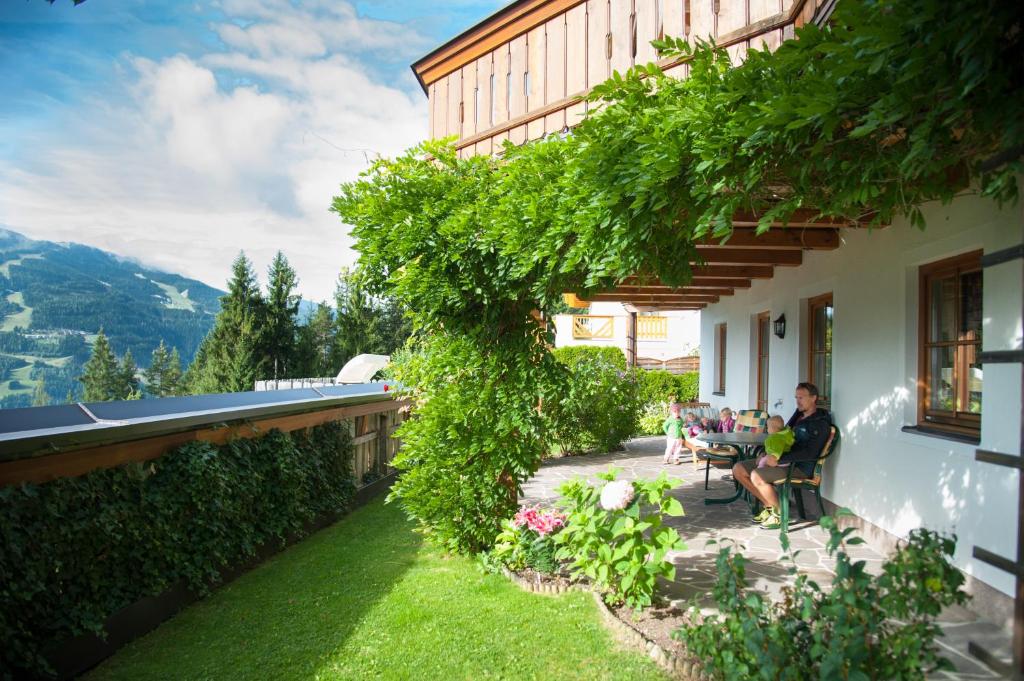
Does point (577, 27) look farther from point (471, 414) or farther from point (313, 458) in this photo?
point (313, 458)

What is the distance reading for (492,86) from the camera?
6.95 metres

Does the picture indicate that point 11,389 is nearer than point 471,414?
No

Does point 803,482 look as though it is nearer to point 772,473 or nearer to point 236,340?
point 772,473

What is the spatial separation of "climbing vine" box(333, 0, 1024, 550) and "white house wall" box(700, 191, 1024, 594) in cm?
64

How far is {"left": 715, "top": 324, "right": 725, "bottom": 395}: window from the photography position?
12015 millimetres

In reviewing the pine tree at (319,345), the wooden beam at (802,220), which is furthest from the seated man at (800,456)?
the pine tree at (319,345)

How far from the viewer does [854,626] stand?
2373mm

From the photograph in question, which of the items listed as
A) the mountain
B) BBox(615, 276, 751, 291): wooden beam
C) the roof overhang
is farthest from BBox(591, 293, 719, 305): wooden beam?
the mountain

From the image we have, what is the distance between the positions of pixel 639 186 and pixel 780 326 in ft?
18.2

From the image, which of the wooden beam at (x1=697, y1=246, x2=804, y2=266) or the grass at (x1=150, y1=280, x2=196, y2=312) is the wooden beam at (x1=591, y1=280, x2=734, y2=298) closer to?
the wooden beam at (x1=697, y1=246, x2=804, y2=266)

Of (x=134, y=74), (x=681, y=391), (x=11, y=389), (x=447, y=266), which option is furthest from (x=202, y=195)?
(x=447, y=266)

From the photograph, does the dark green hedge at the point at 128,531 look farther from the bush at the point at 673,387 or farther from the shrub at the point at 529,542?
the bush at the point at 673,387

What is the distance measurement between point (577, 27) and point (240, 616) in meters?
5.87

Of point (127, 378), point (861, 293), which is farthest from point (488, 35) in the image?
point (127, 378)
